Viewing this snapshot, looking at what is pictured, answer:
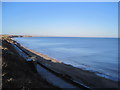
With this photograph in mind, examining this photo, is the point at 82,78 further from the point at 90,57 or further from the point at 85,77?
the point at 90,57

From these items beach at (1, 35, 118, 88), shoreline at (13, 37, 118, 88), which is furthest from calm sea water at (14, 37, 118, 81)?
beach at (1, 35, 118, 88)

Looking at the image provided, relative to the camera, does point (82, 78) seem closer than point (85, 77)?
Yes

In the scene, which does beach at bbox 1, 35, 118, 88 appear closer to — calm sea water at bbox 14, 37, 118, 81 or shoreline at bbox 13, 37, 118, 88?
shoreline at bbox 13, 37, 118, 88

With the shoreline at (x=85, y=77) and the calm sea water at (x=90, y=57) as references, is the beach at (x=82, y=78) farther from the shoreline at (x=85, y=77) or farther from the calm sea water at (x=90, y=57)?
the calm sea water at (x=90, y=57)

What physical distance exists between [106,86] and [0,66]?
9.53 m

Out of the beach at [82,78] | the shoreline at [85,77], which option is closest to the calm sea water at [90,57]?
the shoreline at [85,77]

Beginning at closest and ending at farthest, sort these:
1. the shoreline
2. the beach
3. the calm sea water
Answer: the beach, the shoreline, the calm sea water

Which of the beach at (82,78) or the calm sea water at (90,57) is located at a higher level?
the beach at (82,78)

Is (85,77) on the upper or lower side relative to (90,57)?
upper

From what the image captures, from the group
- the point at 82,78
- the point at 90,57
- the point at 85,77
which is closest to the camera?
the point at 82,78

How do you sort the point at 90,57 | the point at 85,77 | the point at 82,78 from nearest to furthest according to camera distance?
the point at 82,78
the point at 85,77
the point at 90,57

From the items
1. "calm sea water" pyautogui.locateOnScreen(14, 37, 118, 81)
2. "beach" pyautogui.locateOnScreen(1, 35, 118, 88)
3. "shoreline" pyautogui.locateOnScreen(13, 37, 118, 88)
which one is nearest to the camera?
"beach" pyautogui.locateOnScreen(1, 35, 118, 88)

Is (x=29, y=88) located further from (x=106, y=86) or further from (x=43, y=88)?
(x=106, y=86)

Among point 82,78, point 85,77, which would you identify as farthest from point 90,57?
point 82,78
